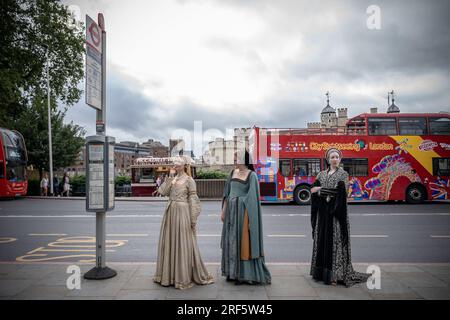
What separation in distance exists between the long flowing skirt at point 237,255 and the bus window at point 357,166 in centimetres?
1304

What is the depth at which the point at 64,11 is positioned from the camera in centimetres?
2444

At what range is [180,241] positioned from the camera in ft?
14.2

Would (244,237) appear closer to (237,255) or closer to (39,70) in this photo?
(237,255)

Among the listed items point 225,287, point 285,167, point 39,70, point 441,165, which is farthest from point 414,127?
point 39,70

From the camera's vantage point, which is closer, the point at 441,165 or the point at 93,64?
the point at 93,64

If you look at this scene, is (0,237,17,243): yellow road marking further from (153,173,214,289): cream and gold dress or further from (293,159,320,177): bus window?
(293,159,320,177): bus window

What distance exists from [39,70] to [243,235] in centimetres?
2619

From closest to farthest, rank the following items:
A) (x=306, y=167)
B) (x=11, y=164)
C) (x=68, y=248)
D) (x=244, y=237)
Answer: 1. (x=244, y=237)
2. (x=68, y=248)
3. (x=306, y=167)
4. (x=11, y=164)

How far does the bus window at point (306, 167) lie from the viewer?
640 inches

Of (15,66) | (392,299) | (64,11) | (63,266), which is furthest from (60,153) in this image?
(392,299)

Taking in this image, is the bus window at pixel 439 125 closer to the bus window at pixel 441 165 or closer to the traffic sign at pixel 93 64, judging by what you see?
the bus window at pixel 441 165

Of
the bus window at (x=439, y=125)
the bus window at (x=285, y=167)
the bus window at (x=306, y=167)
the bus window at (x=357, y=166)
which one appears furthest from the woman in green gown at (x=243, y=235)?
the bus window at (x=439, y=125)

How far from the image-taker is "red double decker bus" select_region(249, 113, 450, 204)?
16.2 m
